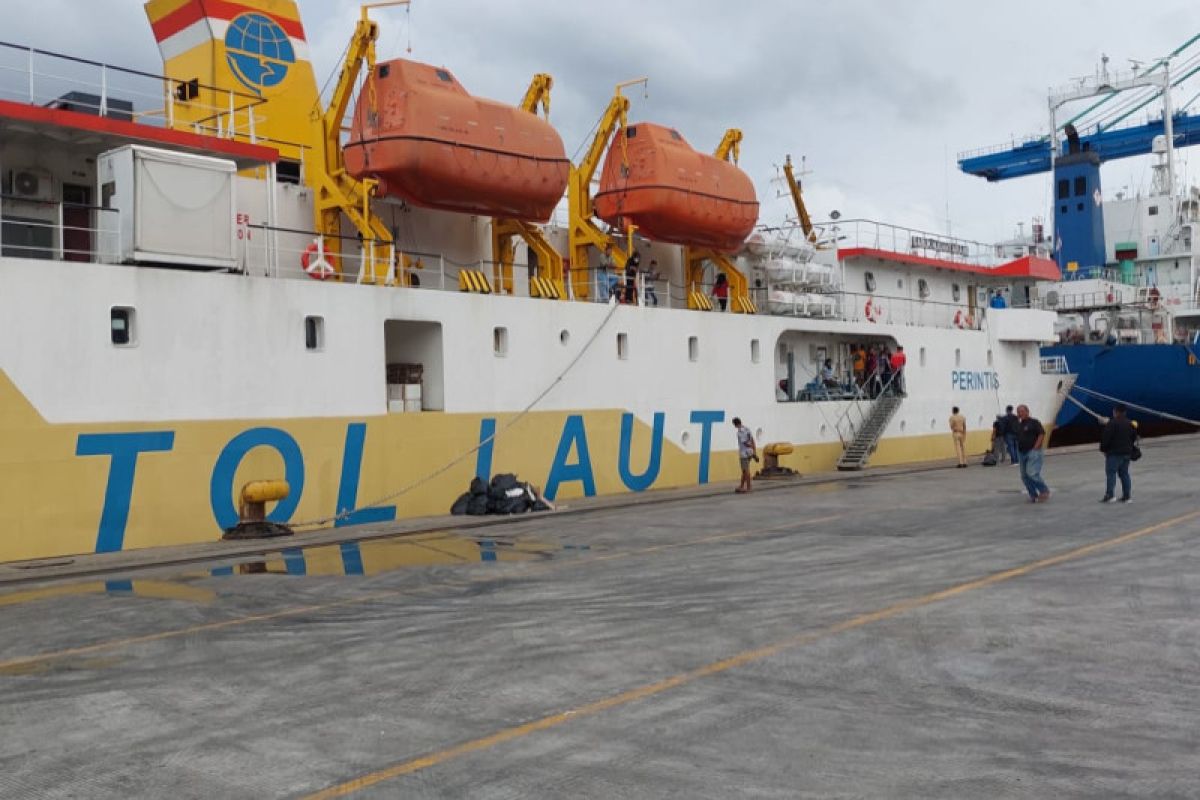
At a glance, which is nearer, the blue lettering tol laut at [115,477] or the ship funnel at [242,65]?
the blue lettering tol laut at [115,477]

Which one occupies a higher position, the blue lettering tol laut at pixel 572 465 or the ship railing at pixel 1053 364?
the ship railing at pixel 1053 364

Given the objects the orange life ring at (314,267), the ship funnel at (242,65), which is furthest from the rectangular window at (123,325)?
the ship funnel at (242,65)

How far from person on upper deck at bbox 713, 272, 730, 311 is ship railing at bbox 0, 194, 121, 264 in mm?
13134

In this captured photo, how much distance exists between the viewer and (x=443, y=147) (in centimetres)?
1702

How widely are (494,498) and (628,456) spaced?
3.97 m

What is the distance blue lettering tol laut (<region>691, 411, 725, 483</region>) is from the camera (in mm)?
21781

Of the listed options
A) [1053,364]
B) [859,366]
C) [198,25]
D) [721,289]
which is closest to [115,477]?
[198,25]

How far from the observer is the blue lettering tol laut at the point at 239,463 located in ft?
47.2

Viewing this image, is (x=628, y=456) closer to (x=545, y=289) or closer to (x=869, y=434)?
(x=545, y=289)

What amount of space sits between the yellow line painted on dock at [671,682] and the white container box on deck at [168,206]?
1040 centimetres

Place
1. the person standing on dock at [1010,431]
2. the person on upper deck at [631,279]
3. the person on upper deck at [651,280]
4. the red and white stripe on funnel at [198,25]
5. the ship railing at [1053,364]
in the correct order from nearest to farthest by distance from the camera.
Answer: the red and white stripe on funnel at [198,25], the person on upper deck at [631,279], the person on upper deck at [651,280], the person standing on dock at [1010,431], the ship railing at [1053,364]

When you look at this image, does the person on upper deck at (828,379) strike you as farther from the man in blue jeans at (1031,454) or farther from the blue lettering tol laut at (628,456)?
the man in blue jeans at (1031,454)

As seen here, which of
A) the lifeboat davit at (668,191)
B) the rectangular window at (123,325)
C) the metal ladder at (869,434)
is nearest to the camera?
the rectangular window at (123,325)

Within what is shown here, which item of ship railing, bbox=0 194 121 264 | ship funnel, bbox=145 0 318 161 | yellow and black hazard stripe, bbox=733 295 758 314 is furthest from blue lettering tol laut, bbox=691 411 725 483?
ship railing, bbox=0 194 121 264
